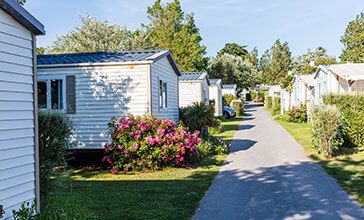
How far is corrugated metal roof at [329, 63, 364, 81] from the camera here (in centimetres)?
1709

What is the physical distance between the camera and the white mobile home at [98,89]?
38.2ft

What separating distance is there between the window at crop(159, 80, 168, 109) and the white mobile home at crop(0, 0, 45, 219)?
308 inches

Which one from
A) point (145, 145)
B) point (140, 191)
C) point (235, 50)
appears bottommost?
point (140, 191)

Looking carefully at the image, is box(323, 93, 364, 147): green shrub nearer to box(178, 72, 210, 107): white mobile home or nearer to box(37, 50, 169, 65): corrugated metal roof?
box(37, 50, 169, 65): corrugated metal roof

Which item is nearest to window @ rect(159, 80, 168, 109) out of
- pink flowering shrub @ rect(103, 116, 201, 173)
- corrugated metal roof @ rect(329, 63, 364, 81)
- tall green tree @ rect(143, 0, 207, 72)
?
Result: pink flowering shrub @ rect(103, 116, 201, 173)

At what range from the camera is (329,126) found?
11734 millimetres

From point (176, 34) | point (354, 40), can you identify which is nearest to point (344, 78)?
point (176, 34)

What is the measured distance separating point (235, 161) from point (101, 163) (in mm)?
4734

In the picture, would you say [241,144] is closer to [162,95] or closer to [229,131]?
[162,95]

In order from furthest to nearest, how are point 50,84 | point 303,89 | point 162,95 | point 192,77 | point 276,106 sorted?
point 276,106, point 303,89, point 192,77, point 162,95, point 50,84

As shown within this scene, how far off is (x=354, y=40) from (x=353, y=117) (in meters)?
42.2

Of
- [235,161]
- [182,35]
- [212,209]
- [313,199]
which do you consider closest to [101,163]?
[235,161]

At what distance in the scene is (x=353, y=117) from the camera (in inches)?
538

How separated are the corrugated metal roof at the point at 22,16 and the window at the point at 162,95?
778 cm
